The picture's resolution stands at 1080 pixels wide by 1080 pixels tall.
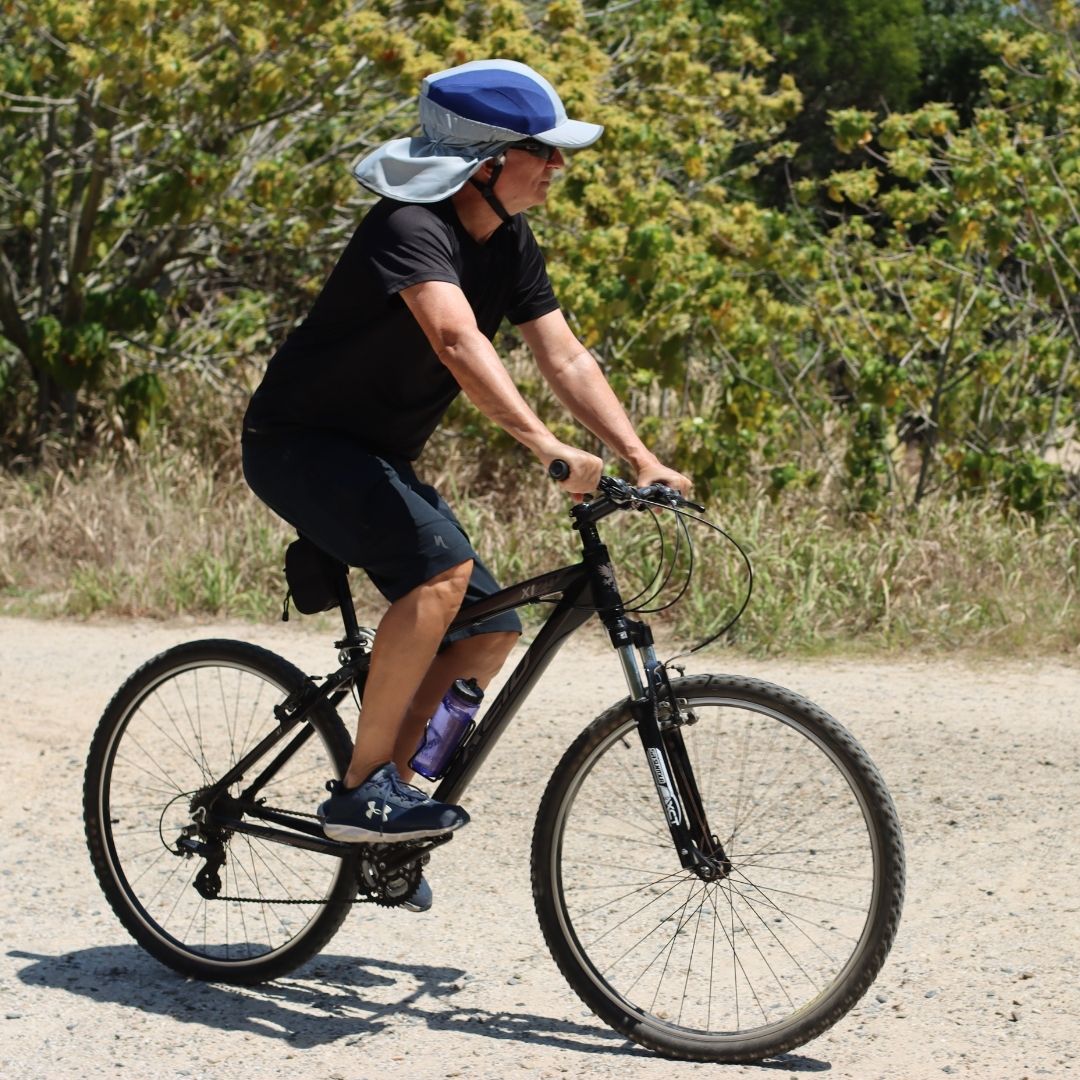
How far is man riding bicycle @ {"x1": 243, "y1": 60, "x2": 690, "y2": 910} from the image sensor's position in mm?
3559

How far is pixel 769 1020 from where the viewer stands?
3723 millimetres

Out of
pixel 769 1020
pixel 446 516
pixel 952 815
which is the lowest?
pixel 952 815


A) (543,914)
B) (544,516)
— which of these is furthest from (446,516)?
(544,516)

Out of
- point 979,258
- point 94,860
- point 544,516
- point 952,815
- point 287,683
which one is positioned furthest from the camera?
point 979,258

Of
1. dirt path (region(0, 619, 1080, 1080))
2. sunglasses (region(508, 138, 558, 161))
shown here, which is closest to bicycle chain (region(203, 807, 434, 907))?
dirt path (region(0, 619, 1080, 1080))

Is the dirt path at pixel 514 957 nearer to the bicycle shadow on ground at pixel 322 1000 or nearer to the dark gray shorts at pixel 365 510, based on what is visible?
the bicycle shadow on ground at pixel 322 1000

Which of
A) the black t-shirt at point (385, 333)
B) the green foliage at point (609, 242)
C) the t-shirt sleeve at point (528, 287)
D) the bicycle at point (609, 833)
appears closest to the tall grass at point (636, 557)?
the green foliage at point (609, 242)

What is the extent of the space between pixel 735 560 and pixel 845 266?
234cm

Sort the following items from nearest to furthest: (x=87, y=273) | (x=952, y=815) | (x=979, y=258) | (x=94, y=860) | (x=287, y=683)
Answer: (x=287, y=683)
(x=94, y=860)
(x=952, y=815)
(x=979, y=258)
(x=87, y=273)

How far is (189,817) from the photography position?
172 inches

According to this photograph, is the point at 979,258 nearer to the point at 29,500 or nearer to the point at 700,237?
the point at 700,237

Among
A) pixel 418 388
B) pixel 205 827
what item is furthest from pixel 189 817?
pixel 418 388

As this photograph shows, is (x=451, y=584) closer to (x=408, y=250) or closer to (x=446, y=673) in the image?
(x=446, y=673)

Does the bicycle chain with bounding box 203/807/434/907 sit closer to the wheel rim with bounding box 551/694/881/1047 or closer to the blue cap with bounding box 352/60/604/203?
the wheel rim with bounding box 551/694/881/1047
